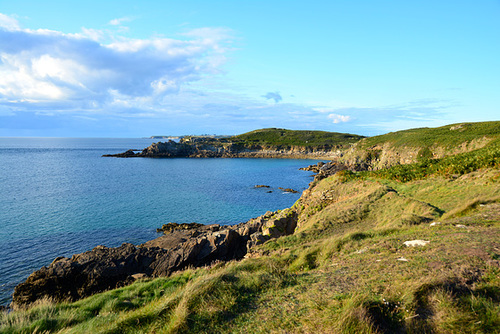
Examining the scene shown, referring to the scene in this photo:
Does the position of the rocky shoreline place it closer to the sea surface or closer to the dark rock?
the sea surface

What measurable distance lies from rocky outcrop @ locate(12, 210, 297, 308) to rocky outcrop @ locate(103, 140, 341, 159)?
13220 centimetres

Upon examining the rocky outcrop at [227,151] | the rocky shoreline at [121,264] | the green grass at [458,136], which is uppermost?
the green grass at [458,136]

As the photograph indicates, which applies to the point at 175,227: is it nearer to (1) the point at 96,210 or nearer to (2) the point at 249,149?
(1) the point at 96,210


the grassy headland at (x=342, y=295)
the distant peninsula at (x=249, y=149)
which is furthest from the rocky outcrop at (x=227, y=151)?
the grassy headland at (x=342, y=295)

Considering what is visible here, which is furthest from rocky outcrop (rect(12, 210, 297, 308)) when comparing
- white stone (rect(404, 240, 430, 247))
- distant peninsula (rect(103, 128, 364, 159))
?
distant peninsula (rect(103, 128, 364, 159))

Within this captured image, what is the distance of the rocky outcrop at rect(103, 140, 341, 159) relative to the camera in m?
149

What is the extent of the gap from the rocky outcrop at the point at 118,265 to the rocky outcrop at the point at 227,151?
132198 mm

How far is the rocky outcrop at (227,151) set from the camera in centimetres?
14894

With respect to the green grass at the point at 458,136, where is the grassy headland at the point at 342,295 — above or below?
below

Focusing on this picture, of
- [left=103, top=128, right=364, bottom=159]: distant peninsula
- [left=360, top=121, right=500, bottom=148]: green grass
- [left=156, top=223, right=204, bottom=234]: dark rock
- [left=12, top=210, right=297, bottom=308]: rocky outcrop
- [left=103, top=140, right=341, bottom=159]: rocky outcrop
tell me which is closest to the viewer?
[left=12, top=210, right=297, bottom=308]: rocky outcrop

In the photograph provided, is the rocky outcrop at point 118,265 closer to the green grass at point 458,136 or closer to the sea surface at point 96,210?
the sea surface at point 96,210

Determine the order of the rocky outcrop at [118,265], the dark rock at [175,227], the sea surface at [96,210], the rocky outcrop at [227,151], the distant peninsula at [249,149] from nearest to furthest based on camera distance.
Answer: the rocky outcrop at [118,265] < the sea surface at [96,210] < the dark rock at [175,227] < the rocky outcrop at [227,151] < the distant peninsula at [249,149]

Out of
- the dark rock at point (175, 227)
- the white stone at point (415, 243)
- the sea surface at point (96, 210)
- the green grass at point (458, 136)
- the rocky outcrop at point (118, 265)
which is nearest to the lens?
the white stone at point (415, 243)

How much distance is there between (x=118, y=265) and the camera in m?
18.4
